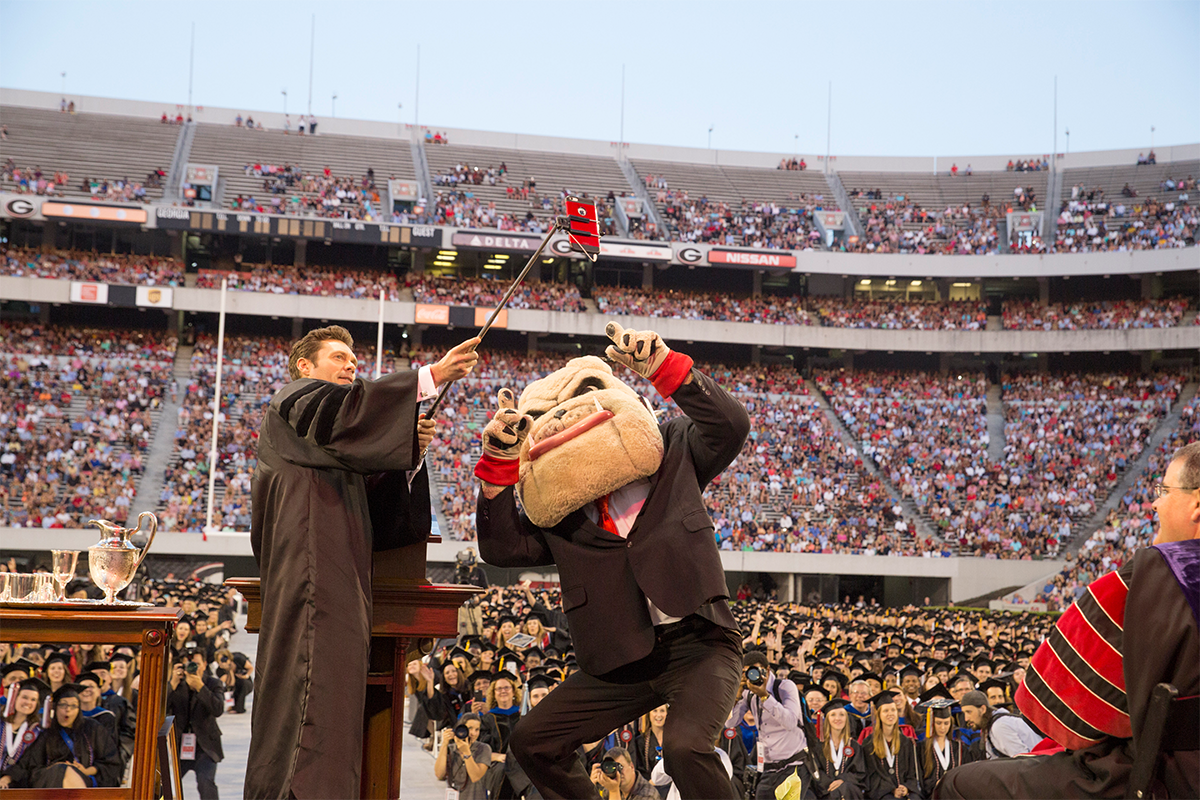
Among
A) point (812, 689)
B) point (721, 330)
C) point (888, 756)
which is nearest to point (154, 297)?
point (721, 330)

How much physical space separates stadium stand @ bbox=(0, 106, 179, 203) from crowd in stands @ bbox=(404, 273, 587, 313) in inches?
406

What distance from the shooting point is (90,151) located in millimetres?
41438

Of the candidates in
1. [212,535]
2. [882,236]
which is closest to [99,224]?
[212,535]

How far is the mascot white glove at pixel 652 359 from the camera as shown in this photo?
3.96 meters

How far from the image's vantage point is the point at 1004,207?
43.6 m

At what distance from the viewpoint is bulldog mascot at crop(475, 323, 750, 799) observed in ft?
13.0

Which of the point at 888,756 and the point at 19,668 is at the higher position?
the point at 19,668

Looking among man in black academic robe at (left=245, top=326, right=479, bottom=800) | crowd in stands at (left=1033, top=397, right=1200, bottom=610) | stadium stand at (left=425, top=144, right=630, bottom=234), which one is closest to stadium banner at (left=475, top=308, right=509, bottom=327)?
stadium stand at (left=425, top=144, right=630, bottom=234)

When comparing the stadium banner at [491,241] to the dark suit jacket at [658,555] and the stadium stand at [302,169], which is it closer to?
the stadium stand at [302,169]

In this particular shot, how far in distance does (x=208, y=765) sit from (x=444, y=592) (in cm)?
550

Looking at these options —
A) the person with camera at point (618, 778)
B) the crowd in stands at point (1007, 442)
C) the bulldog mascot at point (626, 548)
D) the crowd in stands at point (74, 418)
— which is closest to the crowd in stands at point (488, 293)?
the crowd in stands at point (74, 418)

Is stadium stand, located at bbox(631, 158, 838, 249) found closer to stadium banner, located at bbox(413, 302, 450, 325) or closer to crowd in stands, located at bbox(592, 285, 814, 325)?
crowd in stands, located at bbox(592, 285, 814, 325)

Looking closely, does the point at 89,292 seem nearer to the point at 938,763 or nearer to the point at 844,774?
the point at 844,774

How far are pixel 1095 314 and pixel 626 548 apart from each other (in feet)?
127
